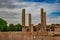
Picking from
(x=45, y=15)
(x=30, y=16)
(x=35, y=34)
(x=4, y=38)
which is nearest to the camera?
(x=4, y=38)

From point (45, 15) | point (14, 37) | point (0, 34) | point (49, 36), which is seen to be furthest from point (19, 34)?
point (45, 15)

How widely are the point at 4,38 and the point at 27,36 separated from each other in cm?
72

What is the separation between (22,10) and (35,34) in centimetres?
1083

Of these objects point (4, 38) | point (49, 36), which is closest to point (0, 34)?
point (4, 38)

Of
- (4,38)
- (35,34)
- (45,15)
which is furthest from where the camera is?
(45,15)

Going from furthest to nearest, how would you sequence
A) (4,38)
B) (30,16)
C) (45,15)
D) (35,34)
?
(30,16), (45,15), (35,34), (4,38)

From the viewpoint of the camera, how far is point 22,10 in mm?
16234

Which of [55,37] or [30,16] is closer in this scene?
[55,37]

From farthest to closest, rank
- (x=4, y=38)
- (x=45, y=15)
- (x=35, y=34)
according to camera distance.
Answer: (x=45, y=15)
(x=35, y=34)
(x=4, y=38)

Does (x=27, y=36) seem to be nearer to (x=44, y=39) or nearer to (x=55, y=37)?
(x=44, y=39)

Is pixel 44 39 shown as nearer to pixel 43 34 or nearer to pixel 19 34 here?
pixel 43 34

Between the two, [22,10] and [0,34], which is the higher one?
[22,10]

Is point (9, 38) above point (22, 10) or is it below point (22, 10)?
below

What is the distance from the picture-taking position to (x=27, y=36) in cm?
532
